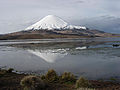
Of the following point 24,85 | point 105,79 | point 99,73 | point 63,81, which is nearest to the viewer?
point 24,85

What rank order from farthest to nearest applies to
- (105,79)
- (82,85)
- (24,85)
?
(105,79), (82,85), (24,85)

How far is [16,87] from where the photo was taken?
8.42 m

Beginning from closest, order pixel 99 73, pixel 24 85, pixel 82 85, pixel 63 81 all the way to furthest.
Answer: pixel 24 85, pixel 82 85, pixel 63 81, pixel 99 73

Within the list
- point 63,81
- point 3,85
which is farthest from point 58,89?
point 3,85

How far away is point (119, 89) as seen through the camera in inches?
331

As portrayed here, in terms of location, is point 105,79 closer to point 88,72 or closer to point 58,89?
point 88,72

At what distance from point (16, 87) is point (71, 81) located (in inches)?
162

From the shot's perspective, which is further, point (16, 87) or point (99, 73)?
point (99, 73)

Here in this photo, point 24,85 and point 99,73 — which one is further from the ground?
point 24,85

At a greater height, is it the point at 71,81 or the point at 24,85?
the point at 24,85

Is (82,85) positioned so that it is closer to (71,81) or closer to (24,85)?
(71,81)

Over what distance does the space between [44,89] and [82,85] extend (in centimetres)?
223

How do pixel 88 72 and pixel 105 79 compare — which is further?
pixel 88 72

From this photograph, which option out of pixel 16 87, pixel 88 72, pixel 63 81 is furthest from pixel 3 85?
pixel 88 72
